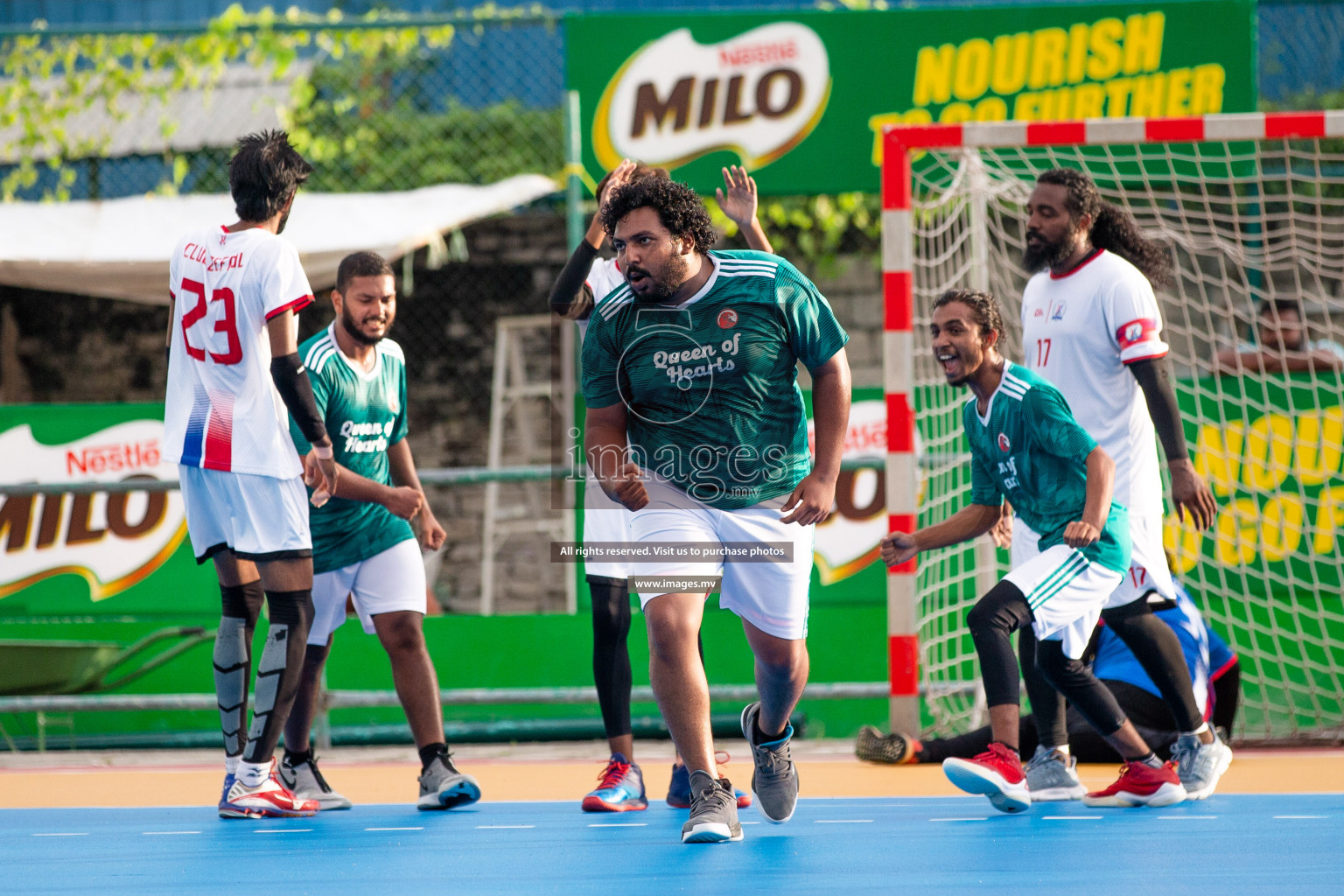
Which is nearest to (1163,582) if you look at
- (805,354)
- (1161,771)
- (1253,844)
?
(1161,771)

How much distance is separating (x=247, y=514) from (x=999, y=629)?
255 centimetres

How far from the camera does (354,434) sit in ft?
17.1

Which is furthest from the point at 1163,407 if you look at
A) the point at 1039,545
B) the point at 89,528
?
the point at 89,528

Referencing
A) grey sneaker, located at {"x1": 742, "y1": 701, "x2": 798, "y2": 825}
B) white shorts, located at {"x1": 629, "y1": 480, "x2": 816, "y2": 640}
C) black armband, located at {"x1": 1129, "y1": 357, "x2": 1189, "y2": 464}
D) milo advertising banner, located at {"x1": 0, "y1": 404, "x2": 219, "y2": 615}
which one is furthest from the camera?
milo advertising banner, located at {"x1": 0, "y1": 404, "x2": 219, "y2": 615}

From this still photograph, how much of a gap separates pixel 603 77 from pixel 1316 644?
5344mm

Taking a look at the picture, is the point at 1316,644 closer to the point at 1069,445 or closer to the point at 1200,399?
the point at 1200,399

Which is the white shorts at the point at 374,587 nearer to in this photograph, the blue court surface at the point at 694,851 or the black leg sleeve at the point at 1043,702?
the blue court surface at the point at 694,851

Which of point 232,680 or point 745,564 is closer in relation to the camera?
point 745,564

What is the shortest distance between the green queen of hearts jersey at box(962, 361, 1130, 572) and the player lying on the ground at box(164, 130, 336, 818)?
7.47 feet

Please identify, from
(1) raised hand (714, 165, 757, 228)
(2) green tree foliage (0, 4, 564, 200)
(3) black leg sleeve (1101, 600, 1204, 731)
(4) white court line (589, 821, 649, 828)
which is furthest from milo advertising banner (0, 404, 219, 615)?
(3) black leg sleeve (1101, 600, 1204, 731)

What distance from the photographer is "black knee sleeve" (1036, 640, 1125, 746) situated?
4.88 metres

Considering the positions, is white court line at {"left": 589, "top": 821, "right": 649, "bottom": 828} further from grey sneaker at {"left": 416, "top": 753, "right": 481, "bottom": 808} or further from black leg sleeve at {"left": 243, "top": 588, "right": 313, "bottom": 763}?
black leg sleeve at {"left": 243, "top": 588, "right": 313, "bottom": 763}

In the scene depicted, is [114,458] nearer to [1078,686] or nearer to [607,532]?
[607,532]

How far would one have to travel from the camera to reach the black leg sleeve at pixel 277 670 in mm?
4875
